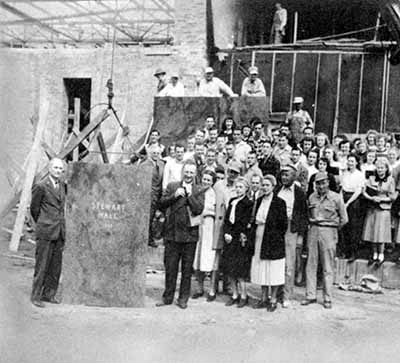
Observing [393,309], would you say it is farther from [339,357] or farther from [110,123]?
[110,123]

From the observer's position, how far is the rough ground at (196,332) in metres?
5.25

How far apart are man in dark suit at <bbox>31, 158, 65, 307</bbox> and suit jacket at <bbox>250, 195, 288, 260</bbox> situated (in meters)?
2.45

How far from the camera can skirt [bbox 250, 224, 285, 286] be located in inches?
287

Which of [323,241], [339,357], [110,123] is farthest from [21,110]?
[110,123]

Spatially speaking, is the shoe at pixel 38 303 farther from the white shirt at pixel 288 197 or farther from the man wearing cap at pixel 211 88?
the man wearing cap at pixel 211 88

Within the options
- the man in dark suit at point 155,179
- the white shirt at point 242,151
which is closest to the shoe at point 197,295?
the man in dark suit at point 155,179

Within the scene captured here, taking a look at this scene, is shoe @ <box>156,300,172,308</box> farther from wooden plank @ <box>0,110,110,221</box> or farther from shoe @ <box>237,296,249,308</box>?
wooden plank @ <box>0,110,110,221</box>

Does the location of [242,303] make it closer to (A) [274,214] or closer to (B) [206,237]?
(B) [206,237]

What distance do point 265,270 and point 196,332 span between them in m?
1.37

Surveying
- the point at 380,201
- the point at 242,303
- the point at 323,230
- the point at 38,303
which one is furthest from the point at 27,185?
the point at 380,201

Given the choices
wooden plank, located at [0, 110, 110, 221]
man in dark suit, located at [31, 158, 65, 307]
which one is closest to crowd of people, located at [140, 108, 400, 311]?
man in dark suit, located at [31, 158, 65, 307]

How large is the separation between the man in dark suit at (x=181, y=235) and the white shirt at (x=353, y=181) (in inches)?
91.1

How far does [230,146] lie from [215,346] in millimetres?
4020

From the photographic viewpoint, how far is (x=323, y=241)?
7.69 m
